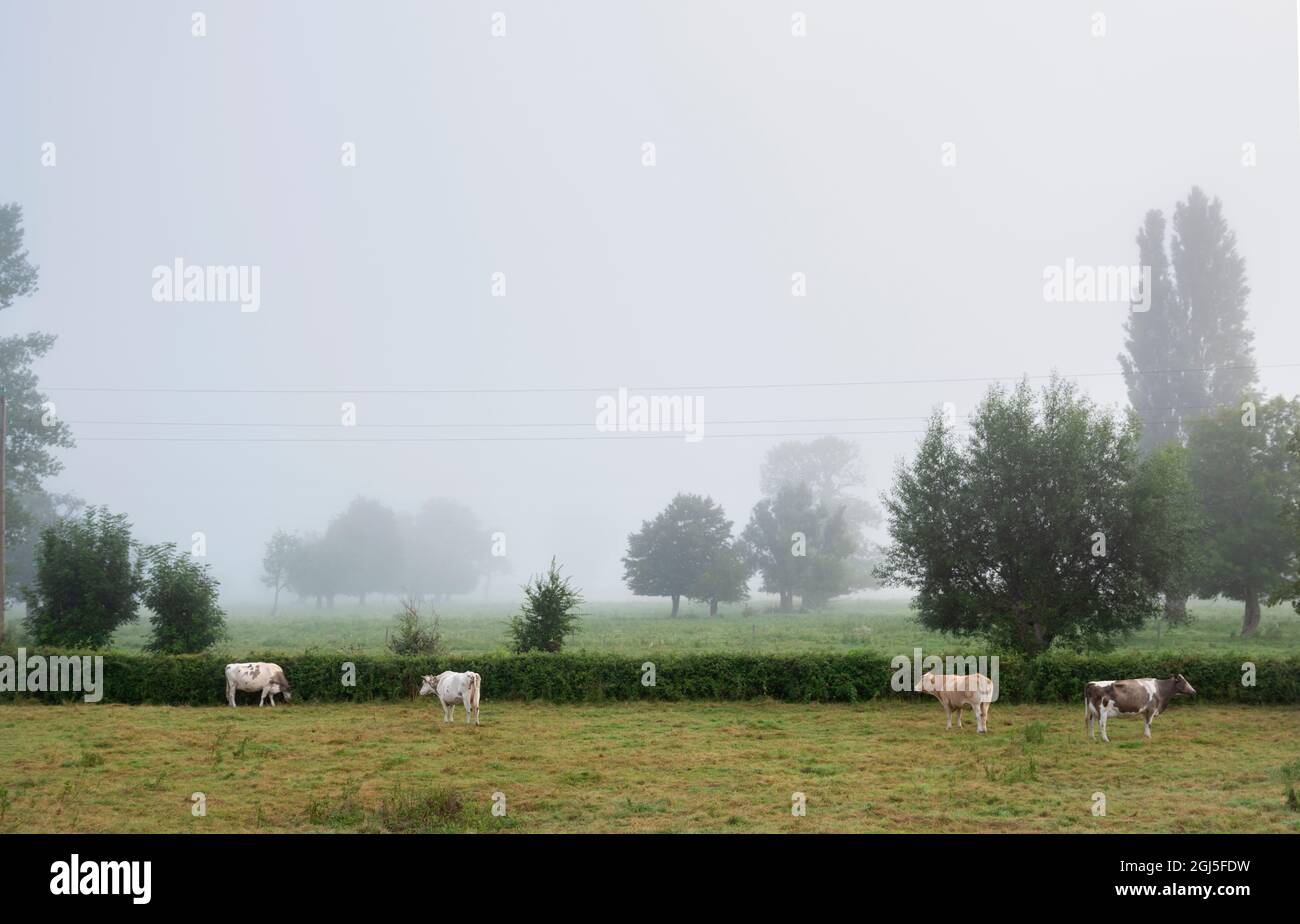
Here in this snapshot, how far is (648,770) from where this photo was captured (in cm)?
1725

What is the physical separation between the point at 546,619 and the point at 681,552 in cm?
5400

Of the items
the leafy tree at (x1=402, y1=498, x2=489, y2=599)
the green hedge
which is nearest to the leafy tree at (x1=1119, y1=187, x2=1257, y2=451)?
the green hedge

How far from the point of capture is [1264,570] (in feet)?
153

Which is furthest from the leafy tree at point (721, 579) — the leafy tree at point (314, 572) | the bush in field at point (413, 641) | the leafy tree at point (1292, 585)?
the leafy tree at point (314, 572)

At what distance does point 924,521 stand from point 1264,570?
25577 millimetres

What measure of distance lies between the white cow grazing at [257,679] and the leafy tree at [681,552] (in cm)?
5588

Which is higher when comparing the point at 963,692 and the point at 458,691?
the point at 963,692

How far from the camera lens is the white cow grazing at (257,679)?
85.5ft

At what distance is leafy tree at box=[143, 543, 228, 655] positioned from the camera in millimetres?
31797

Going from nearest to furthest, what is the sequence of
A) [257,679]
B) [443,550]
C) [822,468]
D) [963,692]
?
[963,692] < [257,679] < [822,468] < [443,550]

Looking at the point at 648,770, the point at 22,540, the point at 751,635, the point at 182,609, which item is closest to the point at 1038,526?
the point at 648,770

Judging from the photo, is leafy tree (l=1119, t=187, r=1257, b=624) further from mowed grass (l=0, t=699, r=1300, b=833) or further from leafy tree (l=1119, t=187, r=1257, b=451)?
mowed grass (l=0, t=699, r=1300, b=833)

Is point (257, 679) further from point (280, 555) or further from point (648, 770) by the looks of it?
point (280, 555)
